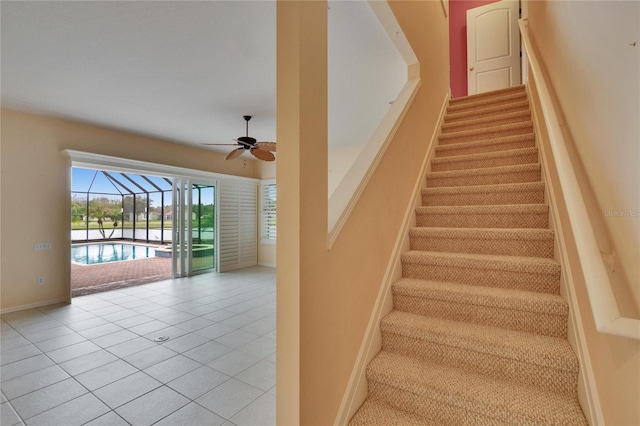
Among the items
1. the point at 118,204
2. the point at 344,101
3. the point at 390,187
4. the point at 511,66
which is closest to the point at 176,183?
the point at 344,101

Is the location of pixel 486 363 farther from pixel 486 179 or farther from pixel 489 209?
pixel 486 179

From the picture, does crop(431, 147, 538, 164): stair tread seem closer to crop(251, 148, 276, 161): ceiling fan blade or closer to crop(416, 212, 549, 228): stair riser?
crop(416, 212, 549, 228): stair riser

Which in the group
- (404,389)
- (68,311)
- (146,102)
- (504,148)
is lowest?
(68,311)

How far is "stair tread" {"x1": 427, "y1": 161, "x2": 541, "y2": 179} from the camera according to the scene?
94.7 inches

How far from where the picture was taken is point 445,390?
133 cm

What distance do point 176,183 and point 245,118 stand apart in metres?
2.63

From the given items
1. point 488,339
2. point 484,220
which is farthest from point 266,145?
point 488,339

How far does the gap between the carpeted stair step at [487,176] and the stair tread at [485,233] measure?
2.19 feet

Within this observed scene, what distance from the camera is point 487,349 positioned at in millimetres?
1438

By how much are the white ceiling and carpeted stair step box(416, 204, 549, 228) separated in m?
1.66

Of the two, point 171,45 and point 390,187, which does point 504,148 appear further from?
point 171,45

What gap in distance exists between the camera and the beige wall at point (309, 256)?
113 cm

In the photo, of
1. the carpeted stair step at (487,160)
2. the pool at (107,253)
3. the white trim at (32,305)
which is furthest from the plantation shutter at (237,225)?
the carpeted stair step at (487,160)

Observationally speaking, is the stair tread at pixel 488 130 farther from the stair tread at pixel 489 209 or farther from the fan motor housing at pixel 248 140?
the fan motor housing at pixel 248 140
